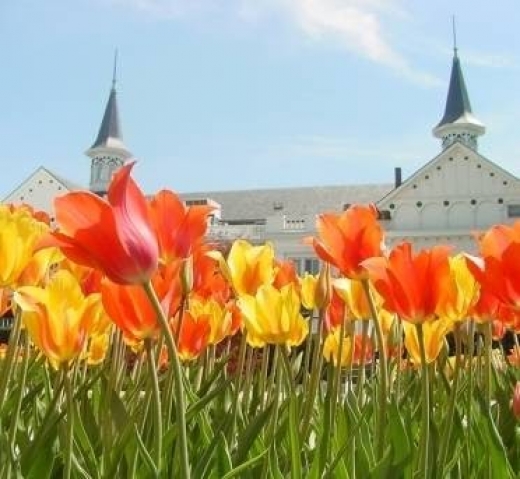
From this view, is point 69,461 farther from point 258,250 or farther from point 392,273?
point 258,250

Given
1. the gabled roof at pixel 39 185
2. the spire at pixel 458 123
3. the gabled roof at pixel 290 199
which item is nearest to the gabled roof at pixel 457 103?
the spire at pixel 458 123

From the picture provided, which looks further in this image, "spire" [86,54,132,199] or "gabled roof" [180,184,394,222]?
"spire" [86,54,132,199]

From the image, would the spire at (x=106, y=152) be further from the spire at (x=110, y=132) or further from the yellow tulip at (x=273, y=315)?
the yellow tulip at (x=273, y=315)

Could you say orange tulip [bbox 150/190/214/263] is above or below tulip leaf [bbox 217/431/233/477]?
above

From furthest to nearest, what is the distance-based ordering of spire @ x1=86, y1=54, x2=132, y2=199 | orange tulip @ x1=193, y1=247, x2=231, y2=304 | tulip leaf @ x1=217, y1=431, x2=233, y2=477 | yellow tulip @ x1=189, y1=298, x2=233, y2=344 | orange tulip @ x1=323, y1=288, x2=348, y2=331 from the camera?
spire @ x1=86, y1=54, x2=132, y2=199, orange tulip @ x1=323, y1=288, x2=348, y2=331, yellow tulip @ x1=189, y1=298, x2=233, y2=344, orange tulip @ x1=193, y1=247, x2=231, y2=304, tulip leaf @ x1=217, y1=431, x2=233, y2=477

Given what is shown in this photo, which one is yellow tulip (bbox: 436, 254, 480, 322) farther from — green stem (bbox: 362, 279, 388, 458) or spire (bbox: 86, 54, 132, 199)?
spire (bbox: 86, 54, 132, 199)

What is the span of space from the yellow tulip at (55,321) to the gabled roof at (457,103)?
4548 centimetres

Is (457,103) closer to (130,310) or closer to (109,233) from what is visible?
(130,310)

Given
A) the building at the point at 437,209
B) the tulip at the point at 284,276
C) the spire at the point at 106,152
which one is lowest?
the tulip at the point at 284,276

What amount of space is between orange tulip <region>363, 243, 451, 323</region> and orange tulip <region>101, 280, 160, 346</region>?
31cm

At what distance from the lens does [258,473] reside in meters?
1.19

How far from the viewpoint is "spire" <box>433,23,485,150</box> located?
44.3 meters

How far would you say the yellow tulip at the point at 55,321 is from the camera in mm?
1086

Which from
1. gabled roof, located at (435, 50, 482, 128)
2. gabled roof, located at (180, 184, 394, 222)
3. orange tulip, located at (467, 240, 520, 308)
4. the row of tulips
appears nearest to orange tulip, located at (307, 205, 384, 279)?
the row of tulips
